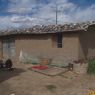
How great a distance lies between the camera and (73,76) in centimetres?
1299

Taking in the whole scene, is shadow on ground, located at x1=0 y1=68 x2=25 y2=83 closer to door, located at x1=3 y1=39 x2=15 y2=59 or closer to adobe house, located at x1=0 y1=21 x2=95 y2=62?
adobe house, located at x1=0 y1=21 x2=95 y2=62

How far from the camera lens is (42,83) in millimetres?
11273

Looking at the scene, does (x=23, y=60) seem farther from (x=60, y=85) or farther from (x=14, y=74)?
(x=60, y=85)

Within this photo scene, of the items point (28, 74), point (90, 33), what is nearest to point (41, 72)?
point (28, 74)

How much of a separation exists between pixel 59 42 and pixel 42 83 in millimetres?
6078

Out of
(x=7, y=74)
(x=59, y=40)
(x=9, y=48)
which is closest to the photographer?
(x=7, y=74)

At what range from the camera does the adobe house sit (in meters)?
15.2

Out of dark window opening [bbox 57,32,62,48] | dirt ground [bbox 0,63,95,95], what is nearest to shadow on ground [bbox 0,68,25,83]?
dirt ground [bbox 0,63,95,95]

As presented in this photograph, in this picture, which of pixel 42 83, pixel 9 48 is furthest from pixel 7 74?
pixel 9 48

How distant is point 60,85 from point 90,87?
5.13 feet

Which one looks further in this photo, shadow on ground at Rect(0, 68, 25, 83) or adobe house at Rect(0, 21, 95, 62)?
adobe house at Rect(0, 21, 95, 62)

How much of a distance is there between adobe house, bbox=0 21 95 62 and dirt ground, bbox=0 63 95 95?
244 cm

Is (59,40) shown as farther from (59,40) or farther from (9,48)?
(9,48)

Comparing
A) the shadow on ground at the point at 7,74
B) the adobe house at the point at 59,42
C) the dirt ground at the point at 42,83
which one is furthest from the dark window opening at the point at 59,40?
the shadow on ground at the point at 7,74
